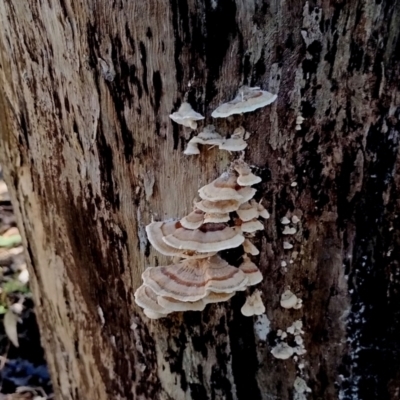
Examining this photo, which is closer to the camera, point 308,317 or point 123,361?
point 308,317

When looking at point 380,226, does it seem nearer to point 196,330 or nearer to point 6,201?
point 196,330

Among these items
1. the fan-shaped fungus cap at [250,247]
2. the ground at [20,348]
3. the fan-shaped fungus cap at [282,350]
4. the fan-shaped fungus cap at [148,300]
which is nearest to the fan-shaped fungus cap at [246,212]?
the fan-shaped fungus cap at [250,247]

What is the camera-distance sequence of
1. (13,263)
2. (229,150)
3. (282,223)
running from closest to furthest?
(229,150) → (282,223) → (13,263)

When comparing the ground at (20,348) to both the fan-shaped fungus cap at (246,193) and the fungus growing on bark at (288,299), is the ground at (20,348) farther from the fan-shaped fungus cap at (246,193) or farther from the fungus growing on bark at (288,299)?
the fan-shaped fungus cap at (246,193)

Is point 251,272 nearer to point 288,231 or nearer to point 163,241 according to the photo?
point 288,231

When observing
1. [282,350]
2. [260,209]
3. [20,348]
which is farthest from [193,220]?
[20,348]

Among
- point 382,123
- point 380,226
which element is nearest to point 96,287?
point 380,226

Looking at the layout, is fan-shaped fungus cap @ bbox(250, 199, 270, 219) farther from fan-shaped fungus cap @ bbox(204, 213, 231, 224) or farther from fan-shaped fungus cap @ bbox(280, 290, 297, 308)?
fan-shaped fungus cap @ bbox(280, 290, 297, 308)
